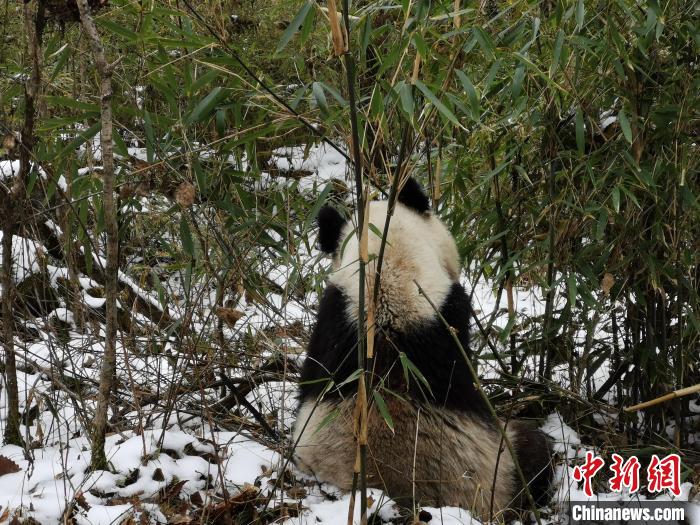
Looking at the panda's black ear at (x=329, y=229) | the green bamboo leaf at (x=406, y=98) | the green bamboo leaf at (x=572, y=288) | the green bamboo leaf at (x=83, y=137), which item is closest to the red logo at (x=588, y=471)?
the green bamboo leaf at (x=572, y=288)

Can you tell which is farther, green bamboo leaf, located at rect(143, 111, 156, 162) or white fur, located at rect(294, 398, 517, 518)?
green bamboo leaf, located at rect(143, 111, 156, 162)

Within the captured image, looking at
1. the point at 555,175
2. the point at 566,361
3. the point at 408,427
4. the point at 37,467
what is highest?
the point at 555,175

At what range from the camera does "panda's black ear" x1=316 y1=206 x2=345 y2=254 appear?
2777 millimetres

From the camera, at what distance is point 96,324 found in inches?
149

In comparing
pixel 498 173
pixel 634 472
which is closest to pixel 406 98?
pixel 498 173

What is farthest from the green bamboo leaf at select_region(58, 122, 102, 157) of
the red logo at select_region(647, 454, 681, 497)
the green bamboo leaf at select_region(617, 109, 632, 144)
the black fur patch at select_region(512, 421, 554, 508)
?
the red logo at select_region(647, 454, 681, 497)

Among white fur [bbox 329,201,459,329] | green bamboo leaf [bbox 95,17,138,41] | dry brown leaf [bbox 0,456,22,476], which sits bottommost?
dry brown leaf [bbox 0,456,22,476]

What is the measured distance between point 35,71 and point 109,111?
466mm

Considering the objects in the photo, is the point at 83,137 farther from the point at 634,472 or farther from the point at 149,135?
the point at 634,472

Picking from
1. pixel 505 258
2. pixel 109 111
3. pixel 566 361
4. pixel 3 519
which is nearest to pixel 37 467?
pixel 3 519

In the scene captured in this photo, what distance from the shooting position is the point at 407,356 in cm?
239

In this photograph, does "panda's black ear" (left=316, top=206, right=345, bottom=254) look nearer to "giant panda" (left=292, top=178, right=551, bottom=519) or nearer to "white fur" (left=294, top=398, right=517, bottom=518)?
"giant panda" (left=292, top=178, right=551, bottom=519)

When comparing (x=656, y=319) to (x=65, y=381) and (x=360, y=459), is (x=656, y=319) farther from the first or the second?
(x=65, y=381)

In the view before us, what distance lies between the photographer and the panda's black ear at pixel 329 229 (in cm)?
278
